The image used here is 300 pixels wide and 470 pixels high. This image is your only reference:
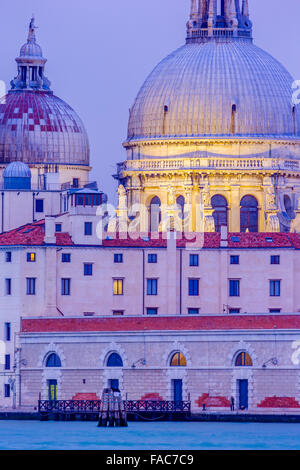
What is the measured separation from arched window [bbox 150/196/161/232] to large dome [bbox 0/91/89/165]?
4105mm

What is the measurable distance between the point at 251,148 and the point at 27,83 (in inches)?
380

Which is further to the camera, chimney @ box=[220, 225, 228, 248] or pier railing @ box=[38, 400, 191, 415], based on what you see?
chimney @ box=[220, 225, 228, 248]

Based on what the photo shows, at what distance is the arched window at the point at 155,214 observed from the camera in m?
148

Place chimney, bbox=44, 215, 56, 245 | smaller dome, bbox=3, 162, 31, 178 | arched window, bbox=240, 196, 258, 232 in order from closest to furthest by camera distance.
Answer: chimney, bbox=44, 215, 56, 245 → smaller dome, bbox=3, 162, 31, 178 → arched window, bbox=240, 196, 258, 232

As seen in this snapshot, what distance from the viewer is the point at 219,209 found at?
485 feet

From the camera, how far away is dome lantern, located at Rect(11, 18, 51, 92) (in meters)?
151

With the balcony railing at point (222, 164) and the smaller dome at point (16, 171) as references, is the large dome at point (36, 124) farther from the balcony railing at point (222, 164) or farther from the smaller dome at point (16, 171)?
the smaller dome at point (16, 171)

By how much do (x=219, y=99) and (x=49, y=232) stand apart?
17156 mm

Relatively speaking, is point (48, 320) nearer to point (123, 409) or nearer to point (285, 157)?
point (123, 409)

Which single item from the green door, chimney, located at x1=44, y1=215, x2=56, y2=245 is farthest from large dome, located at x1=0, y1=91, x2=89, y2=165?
the green door

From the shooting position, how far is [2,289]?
131625mm

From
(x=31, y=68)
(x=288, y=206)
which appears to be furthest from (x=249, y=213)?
(x=31, y=68)

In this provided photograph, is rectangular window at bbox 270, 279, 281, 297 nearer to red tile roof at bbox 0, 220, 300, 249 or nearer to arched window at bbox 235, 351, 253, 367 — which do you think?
red tile roof at bbox 0, 220, 300, 249

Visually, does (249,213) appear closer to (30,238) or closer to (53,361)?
(30,238)
